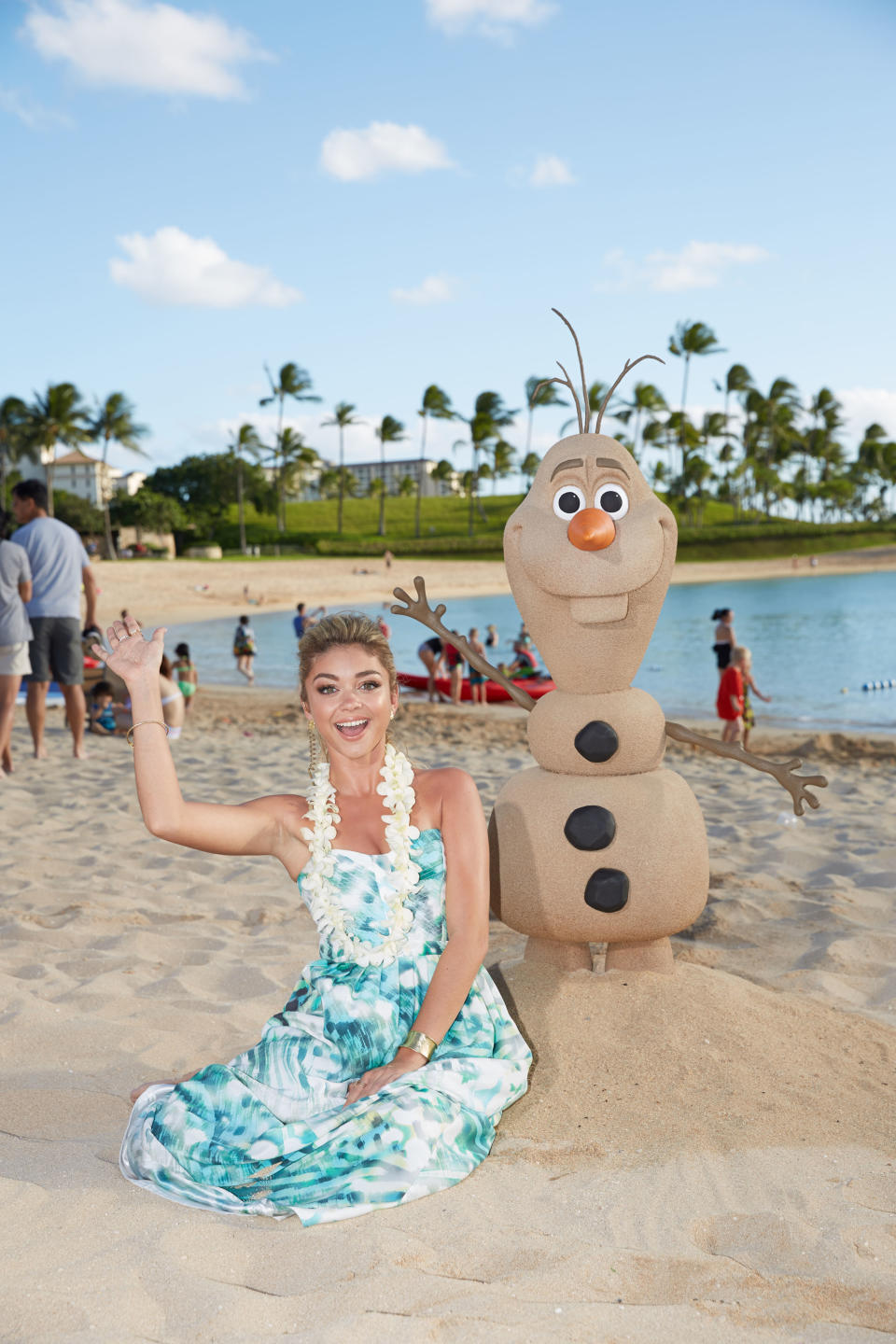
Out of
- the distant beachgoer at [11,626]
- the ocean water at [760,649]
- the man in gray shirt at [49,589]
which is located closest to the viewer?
the distant beachgoer at [11,626]

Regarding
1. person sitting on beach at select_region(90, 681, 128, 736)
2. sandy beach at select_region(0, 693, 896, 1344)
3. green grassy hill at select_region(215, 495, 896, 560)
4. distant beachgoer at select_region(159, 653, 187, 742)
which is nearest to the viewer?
sandy beach at select_region(0, 693, 896, 1344)

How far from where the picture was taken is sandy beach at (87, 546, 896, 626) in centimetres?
3872

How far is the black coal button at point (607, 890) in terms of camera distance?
314 cm

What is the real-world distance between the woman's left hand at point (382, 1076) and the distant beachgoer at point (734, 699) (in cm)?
754

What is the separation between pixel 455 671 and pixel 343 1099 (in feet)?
38.4

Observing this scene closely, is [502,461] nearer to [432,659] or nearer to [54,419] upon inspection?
[54,419]

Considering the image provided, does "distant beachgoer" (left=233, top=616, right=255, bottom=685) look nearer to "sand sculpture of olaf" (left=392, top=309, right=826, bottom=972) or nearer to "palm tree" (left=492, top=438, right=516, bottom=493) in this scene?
"sand sculpture of olaf" (left=392, top=309, right=826, bottom=972)

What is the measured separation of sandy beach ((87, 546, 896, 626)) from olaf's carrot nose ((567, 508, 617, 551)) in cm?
3125

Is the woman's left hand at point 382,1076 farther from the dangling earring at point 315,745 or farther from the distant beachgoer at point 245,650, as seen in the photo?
the distant beachgoer at point 245,650

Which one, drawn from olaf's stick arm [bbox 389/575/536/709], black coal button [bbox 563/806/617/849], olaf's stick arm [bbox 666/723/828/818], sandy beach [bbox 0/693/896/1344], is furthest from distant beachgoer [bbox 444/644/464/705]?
black coal button [bbox 563/806/617/849]

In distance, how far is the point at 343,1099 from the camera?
2502 millimetres

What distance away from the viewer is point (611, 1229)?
2.19m

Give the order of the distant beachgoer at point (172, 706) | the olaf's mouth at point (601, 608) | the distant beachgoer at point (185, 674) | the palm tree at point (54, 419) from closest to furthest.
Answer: the olaf's mouth at point (601, 608) < the distant beachgoer at point (172, 706) < the distant beachgoer at point (185, 674) < the palm tree at point (54, 419)

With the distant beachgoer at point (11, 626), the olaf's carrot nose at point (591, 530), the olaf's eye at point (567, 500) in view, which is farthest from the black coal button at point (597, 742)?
the distant beachgoer at point (11, 626)
